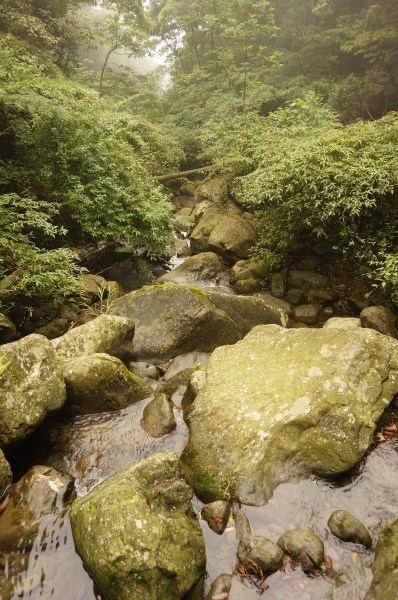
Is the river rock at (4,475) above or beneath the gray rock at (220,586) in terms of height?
above

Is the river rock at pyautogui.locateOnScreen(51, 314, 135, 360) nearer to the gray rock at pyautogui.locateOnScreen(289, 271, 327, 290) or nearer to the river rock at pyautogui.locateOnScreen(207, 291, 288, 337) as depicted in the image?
the river rock at pyautogui.locateOnScreen(207, 291, 288, 337)

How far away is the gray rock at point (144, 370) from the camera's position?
5837 mm

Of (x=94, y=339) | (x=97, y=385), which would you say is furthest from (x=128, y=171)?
(x=97, y=385)

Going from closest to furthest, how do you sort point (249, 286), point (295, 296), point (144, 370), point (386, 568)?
point (386, 568) < point (144, 370) < point (295, 296) < point (249, 286)

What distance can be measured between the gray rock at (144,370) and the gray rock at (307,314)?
148 inches

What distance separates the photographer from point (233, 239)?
9.95 metres

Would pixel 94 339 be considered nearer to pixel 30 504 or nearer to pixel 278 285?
pixel 30 504

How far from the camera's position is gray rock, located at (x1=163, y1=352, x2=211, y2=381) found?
232 inches

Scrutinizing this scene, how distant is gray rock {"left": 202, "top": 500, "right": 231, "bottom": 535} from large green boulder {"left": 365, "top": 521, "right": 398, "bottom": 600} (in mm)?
1344

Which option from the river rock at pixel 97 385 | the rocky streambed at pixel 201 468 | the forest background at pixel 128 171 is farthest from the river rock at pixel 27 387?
the forest background at pixel 128 171

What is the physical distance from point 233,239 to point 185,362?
16.9 ft

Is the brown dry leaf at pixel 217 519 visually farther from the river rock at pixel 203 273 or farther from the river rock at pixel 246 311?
the river rock at pixel 203 273

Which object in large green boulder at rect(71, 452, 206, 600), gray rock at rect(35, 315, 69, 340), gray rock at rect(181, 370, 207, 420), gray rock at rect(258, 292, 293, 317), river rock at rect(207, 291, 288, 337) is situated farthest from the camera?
gray rock at rect(258, 292, 293, 317)

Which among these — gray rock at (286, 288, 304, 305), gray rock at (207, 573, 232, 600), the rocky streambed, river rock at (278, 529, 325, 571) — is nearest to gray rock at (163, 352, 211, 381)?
the rocky streambed
